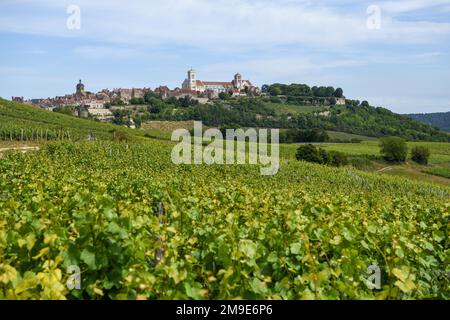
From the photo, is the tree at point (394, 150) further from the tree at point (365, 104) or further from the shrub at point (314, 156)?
the tree at point (365, 104)

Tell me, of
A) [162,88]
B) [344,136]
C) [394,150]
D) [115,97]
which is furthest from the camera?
[162,88]

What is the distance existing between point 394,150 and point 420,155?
402 centimetres

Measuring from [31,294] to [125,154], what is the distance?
26707 mm

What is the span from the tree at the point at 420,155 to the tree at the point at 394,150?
155cm

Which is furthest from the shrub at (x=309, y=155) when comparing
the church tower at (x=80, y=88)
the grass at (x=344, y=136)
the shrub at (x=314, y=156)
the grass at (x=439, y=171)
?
the church tower at (x=80, y=88)

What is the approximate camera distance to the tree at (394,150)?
2817 inches

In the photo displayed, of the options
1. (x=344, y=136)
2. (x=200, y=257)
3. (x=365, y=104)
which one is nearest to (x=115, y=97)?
(x=365, y=104)

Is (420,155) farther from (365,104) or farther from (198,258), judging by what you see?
(365,104)

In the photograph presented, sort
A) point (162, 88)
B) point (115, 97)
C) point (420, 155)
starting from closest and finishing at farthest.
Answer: point (420, 155) → point (115, 97) → point (162, 88)

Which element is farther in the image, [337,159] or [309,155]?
[337,159]

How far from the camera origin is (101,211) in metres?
4.89

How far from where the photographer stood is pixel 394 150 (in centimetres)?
7162

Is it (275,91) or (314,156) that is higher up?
(275,91)
